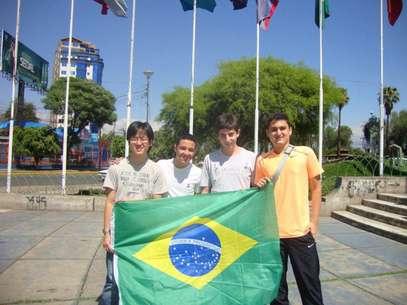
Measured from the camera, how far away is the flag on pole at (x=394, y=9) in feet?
41.1

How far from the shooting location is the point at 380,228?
8047 mm

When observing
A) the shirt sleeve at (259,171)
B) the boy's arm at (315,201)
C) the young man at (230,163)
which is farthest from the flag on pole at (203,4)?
the boy's arm at (315,201)

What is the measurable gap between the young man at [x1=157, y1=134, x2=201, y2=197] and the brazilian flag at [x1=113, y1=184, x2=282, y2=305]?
445 millimetres

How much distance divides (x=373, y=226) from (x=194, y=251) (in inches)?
247

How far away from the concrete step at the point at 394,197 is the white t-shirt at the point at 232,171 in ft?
23.8

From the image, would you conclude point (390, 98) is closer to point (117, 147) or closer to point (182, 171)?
point (117, 147)

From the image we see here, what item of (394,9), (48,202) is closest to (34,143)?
(48,202)

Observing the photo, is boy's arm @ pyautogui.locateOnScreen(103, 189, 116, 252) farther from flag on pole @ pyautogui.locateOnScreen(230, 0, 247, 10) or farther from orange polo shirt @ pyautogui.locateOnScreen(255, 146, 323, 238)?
flag on pole @ pyautogui.locateOnScreen(230, 0, 247, 10)

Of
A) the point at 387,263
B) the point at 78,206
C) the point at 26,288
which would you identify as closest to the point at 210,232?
the point at 26,288

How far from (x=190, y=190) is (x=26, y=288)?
87.8 inches

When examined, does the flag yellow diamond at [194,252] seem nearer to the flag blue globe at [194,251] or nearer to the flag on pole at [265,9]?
the flag blue globe at [194,251]

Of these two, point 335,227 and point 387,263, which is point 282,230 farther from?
point 335,227

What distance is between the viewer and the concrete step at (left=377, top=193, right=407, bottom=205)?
371 inches

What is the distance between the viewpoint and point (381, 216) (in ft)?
29.1
